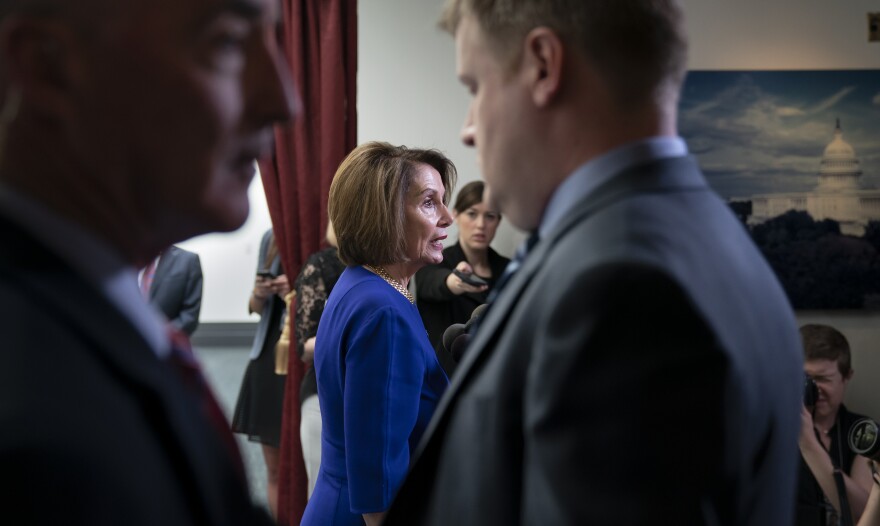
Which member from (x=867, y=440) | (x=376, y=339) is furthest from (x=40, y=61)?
(x=867, y=440)

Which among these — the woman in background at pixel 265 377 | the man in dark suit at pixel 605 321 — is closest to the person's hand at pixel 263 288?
the woman in background at pixel 265 377

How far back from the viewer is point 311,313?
11.0 feet

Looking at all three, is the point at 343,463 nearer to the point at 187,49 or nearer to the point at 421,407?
the point at 421,407

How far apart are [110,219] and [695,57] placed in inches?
174

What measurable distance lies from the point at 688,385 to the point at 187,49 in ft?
1.73

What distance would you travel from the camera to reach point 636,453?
794 millimetres

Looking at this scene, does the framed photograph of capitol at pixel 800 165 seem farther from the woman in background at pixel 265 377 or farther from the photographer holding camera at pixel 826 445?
the woman in background at pixel 265 377

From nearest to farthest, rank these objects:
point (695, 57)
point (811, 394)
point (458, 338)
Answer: point (458, 338), point (811, 394), point (695, 57)

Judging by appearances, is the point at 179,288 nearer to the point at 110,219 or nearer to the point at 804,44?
the point at 804,44

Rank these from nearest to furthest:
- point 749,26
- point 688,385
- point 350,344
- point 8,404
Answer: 1. point 8,404
2. point 688,385
3. point 350,344
4. point 749,26

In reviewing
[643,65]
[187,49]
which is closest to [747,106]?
[643,65]

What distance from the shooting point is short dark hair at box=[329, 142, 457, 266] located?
204cm

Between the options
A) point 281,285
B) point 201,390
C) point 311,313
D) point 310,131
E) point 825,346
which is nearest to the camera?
point 201,390

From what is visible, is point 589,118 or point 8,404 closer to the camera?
point 8,404
